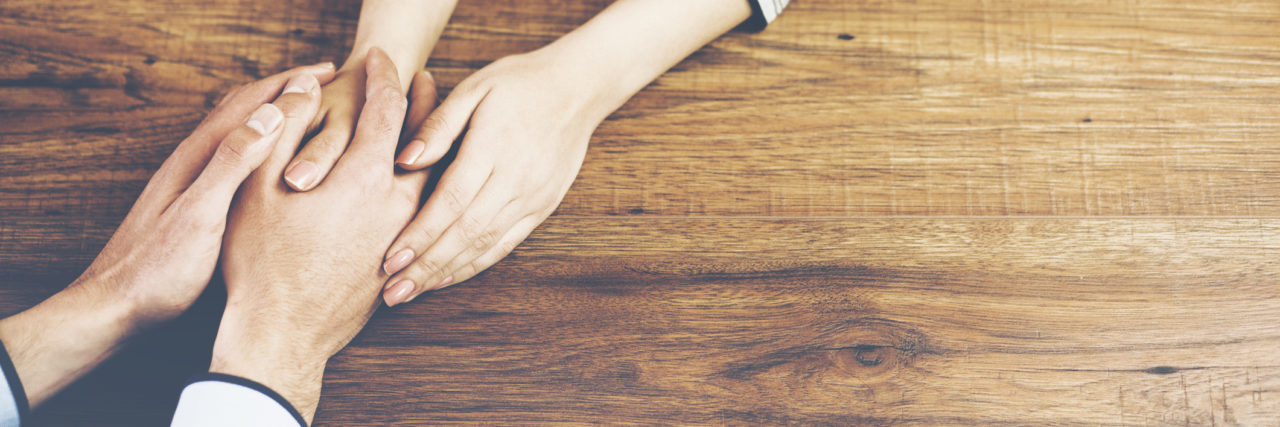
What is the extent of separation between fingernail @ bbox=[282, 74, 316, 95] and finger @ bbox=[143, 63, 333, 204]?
0.05 ft

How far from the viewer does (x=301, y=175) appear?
25.0 inches

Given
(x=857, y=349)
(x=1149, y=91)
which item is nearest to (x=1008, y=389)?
(x=857, y=349)

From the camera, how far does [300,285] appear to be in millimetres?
619

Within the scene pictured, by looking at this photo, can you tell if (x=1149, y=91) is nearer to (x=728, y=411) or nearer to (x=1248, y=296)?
(x=1248, y=296)

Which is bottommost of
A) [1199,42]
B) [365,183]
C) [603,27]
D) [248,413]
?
[248,413]

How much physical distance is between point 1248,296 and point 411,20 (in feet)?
2.85

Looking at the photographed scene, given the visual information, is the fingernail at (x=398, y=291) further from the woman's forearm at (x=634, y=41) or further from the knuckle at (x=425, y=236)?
the woman's forearm at (x=634, y=41)

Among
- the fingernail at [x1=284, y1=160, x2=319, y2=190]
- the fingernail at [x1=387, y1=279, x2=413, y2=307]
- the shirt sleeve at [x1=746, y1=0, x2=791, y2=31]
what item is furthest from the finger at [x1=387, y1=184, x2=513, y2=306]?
the shirt sleeve at [x1=746, y1=0, x2=791, y2=31]

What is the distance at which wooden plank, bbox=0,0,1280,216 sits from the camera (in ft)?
2.40

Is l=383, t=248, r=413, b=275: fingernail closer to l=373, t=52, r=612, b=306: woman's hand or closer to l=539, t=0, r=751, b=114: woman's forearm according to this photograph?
l=373, t=52, r=612, b=306: woman's hand

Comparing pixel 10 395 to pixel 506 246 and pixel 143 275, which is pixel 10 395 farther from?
pixel 506 246

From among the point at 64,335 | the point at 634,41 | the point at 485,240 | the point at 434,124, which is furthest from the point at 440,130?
the point at 64,335

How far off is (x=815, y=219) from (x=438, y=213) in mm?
366

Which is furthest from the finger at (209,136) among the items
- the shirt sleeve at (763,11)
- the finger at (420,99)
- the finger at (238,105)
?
the shirt sleeve at (763,11)
